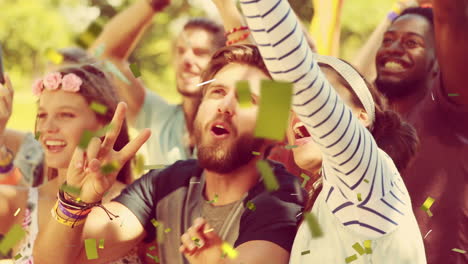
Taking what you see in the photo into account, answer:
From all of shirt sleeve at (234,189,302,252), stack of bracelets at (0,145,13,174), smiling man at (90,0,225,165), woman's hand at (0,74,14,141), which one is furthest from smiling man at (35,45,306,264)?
smiling man at (90,0,225,165)

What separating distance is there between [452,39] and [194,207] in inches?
38.5

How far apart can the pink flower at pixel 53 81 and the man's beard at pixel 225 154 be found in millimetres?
672

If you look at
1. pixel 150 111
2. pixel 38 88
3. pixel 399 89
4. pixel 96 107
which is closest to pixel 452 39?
pixel 399 89

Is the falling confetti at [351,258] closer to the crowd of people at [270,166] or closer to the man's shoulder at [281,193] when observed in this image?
the crowd of people at [270,166]

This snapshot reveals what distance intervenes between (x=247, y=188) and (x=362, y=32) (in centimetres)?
1514

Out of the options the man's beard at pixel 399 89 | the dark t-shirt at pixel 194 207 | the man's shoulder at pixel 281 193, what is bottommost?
the dark t-shirt at pixel 194 207

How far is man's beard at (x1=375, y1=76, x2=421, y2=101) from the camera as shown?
2922 millimetres

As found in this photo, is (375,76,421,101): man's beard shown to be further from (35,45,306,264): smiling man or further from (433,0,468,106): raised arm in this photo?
(35,45,306,264): smiling man

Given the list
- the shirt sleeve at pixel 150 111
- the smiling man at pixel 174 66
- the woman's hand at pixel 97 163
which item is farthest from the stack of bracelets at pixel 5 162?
the woman's hand at pixel 97 163

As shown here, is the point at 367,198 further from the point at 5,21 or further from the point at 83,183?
the point at 5,21

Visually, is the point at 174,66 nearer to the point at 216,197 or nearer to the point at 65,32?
the point at 216,197

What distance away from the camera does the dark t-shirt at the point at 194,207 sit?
74.4 inches

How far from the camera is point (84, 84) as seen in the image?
8.22 ft

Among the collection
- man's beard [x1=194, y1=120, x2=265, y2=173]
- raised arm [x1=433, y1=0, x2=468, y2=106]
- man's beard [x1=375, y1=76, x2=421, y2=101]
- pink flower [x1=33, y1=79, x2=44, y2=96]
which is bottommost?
man's beard [x1=194, y1=120, x2=265, y2=173]
